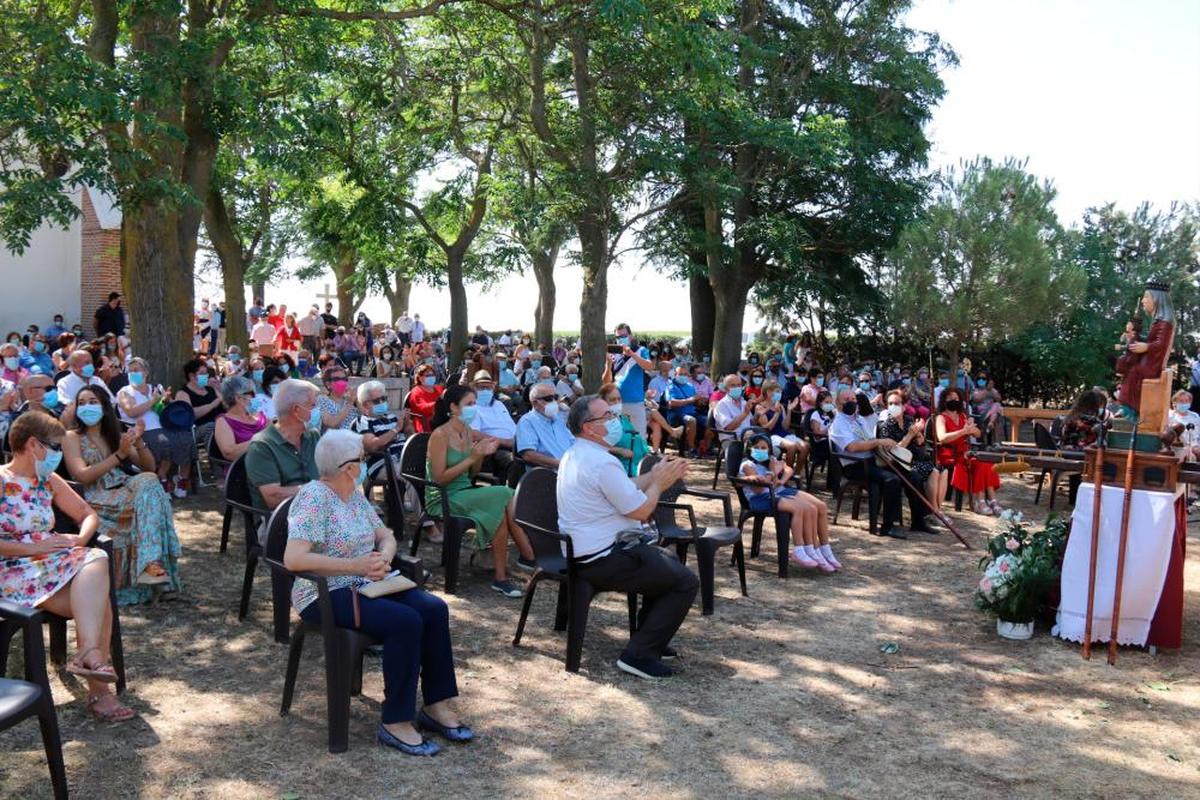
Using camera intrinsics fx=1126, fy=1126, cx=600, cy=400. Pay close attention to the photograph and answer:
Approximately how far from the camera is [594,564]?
5.79 m

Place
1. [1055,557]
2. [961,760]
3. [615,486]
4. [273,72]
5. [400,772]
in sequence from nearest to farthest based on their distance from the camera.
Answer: [400,772] → [961,760] → [615,486] → [1055,557] → [273,72]

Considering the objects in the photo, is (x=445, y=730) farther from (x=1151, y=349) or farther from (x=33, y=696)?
(x=1151, y=349)

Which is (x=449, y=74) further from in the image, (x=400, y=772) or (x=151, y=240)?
(x=400, y=772)

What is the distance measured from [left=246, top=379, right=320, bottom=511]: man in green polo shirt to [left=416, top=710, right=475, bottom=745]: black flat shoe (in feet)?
6.35

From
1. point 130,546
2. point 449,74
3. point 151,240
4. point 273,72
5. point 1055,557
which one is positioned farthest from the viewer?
point 449,74

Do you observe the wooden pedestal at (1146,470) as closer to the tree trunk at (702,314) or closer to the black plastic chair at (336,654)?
the black plastic chair at (336,654)

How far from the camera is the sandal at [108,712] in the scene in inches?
191

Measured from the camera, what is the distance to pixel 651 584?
228 inches

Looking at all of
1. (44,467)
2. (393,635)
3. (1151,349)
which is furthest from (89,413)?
(1151,349)

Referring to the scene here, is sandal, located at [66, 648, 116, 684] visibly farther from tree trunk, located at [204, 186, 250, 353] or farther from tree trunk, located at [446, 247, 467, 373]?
tree trunk, located at [446, 247, 467, 373]

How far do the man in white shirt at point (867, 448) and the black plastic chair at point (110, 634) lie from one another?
6480 mm

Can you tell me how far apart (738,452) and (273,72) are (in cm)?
799

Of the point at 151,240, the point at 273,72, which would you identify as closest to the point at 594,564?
the point at 151,240

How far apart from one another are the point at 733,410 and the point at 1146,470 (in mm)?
6027
